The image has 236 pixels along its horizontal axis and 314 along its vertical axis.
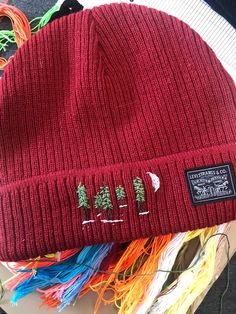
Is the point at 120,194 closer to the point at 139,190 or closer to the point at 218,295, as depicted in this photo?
the point at 139,190

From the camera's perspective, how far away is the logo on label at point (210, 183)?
787mm

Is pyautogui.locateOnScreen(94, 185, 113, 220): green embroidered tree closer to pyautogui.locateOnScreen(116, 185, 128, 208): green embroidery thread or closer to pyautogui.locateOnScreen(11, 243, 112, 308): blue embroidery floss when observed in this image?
pyautogui.locateOnScreen(116, 185, 128, 208): green embroidery thread

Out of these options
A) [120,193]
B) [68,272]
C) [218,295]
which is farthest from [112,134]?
[218,295]

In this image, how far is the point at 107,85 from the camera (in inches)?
32.7

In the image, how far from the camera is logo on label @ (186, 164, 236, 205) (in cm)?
79

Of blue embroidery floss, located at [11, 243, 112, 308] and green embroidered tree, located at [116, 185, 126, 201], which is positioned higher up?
green embroidered tree, located at [116, 185, 126, 201]

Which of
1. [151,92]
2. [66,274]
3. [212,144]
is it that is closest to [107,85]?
[151,92]

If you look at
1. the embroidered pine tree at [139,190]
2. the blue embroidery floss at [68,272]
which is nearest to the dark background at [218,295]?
the blue embroidery floss at [68,272]

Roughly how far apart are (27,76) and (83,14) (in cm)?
16

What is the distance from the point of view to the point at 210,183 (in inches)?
31.1

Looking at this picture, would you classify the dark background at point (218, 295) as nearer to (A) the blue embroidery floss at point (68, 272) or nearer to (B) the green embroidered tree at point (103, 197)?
(A) the blue embroidery floss at point (68, 272)

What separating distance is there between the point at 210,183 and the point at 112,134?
18cm

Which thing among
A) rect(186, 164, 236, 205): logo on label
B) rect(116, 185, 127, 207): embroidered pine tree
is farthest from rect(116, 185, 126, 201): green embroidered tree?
rect(186, 164, 236, 205): logo on label

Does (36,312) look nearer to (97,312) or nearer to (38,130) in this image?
(97,312)
